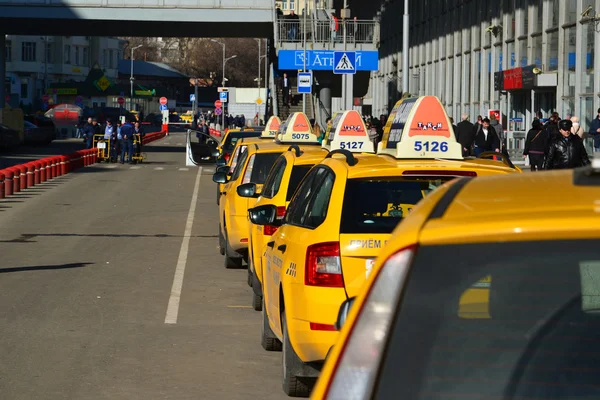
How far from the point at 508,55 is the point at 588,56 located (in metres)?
9.12

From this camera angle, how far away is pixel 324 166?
8289 mm

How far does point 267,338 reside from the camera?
30.7 ft

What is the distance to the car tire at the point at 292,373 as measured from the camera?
24.5 ft

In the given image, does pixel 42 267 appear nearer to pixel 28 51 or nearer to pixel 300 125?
pixel 300 125

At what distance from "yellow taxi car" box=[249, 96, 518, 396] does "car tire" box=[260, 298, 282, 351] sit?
0.62m

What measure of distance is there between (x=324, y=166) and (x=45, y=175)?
89.6 ft

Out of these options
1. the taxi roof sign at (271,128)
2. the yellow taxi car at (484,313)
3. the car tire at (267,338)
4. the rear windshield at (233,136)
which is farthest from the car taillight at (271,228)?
the rear windshield at (233,136)

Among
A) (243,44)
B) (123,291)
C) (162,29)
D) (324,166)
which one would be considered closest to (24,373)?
(324,166)

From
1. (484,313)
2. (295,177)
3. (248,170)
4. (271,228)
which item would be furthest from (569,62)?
(484,313)

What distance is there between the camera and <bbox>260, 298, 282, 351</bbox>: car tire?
920cm

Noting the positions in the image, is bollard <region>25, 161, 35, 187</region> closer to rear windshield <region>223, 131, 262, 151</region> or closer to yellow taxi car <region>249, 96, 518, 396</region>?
rear windshield <region>223, 131, 262, 151</region>

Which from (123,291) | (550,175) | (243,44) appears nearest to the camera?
(550,175)

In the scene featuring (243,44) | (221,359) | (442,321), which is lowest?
(221,359)

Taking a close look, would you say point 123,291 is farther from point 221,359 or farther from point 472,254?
point 472,254
